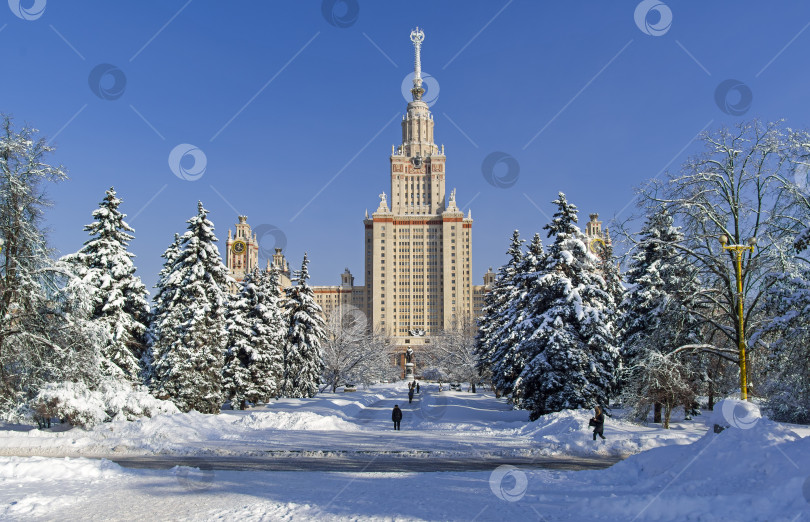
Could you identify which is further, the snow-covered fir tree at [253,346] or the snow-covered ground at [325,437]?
the snow-covered fir tree at [253,346]

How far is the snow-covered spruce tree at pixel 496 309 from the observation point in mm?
47044

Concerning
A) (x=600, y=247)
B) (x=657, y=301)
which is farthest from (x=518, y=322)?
(x=657, y=301)

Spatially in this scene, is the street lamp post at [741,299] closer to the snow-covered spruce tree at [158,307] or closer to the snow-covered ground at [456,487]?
the snow-covered ground at [456,487]

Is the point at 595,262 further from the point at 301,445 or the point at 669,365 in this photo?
the point at 301,445

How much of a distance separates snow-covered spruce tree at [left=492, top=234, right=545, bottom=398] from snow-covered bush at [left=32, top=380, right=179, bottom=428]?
18.8m

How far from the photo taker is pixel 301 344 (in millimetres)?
51344

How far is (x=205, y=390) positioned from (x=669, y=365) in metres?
24.2

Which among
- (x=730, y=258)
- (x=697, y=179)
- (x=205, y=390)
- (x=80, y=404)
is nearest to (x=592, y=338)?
(x=730, y=258)

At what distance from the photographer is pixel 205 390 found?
33.9 meters
